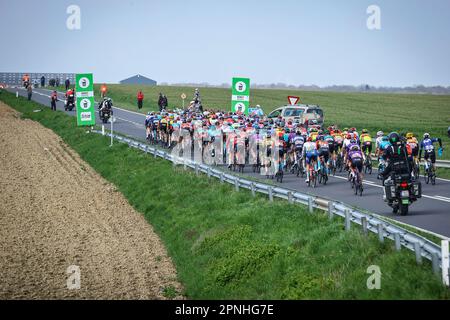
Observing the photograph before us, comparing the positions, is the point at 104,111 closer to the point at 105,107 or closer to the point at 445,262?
the point at 105,107

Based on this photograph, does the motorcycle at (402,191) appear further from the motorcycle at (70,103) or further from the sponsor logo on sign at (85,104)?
the motorcycle at (70,103)

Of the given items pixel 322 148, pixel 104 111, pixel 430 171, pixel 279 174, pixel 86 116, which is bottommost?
pixel 279 174

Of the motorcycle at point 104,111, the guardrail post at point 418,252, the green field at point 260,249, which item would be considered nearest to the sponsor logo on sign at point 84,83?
the green field at point 260,249

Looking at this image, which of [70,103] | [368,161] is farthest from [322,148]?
[70,103]

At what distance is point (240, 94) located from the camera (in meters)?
38.2

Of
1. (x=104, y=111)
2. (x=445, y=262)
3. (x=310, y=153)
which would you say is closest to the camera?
(x=445, y=262)

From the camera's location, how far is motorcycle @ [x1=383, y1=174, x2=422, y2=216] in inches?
803

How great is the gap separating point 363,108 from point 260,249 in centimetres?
6634

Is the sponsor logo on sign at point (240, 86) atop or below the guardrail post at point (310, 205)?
atop

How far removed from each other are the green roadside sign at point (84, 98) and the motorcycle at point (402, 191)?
2163 centimetres

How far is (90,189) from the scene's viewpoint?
109ft

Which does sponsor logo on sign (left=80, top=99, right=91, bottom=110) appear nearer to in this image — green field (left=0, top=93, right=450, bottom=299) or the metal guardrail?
green field (left=0, top=93, right=450, bottom=299)

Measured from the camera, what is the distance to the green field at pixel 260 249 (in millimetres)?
14227
